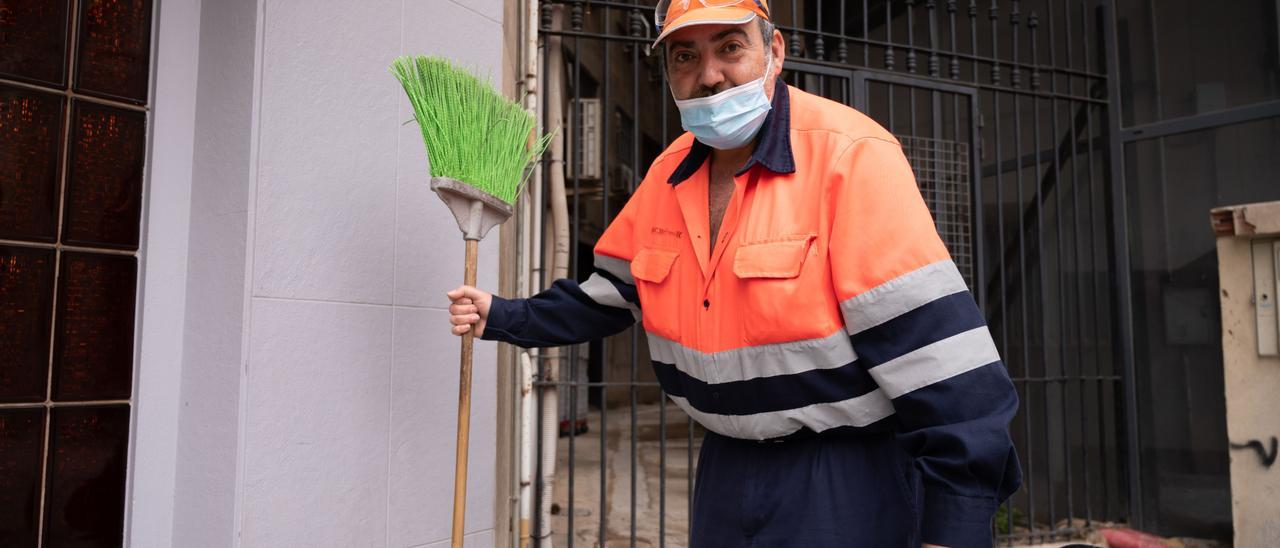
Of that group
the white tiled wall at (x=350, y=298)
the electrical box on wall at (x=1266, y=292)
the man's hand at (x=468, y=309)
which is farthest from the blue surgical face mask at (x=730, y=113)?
the electrical box on wall at (x=1266, y=292)

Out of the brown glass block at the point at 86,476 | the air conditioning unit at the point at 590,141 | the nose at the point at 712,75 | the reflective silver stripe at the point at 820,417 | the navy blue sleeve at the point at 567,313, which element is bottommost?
the brown glass block at the point at 86,476

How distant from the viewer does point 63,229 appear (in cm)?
209

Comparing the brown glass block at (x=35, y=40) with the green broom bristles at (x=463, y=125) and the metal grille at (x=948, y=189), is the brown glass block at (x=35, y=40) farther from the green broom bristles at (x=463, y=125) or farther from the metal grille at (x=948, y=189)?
the metal grille at (x=948, y=189)

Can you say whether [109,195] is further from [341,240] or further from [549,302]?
[549,302]

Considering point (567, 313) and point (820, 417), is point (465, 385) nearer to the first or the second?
point (567, 313)

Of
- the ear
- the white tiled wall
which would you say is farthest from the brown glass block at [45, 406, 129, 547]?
the ear

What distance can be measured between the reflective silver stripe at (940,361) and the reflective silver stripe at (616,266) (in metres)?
0.82

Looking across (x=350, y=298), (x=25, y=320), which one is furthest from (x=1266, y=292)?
(x=25, y=320)

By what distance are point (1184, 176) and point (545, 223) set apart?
11.9 feet

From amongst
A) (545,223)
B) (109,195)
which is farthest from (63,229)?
(545,223)

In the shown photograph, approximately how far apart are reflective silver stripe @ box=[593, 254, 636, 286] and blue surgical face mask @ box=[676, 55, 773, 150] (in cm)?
45

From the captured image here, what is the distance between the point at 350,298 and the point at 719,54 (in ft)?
3.79

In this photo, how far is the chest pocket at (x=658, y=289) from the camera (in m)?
1.92

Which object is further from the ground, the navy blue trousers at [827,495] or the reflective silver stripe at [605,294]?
the reflective silver stripe at [605,294]
